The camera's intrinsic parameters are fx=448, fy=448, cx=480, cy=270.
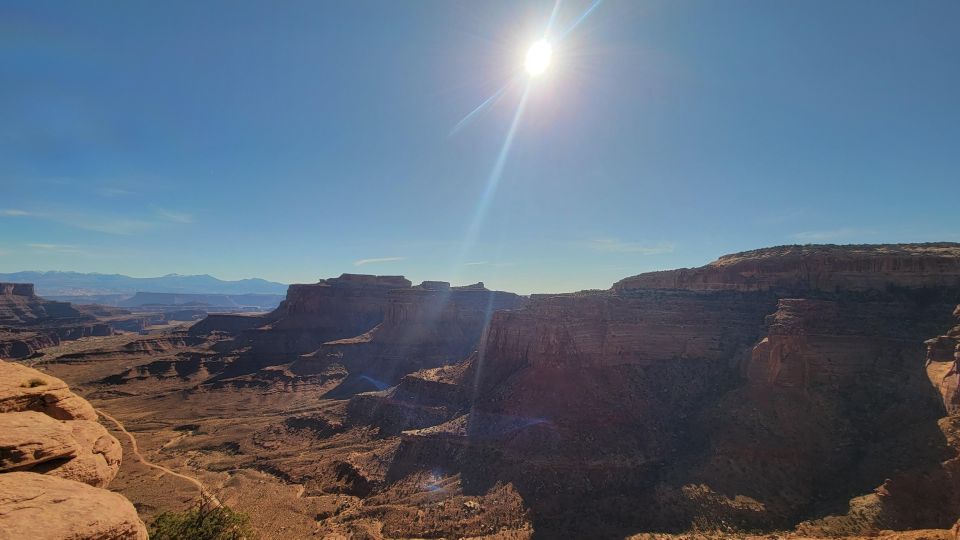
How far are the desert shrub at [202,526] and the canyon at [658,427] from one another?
29.6 ft

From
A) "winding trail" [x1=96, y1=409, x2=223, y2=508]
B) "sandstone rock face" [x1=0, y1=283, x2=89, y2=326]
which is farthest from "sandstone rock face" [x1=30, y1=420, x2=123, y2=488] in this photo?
"sandstone rock face" [x1=0, y1=283, x2=89, y2=326]

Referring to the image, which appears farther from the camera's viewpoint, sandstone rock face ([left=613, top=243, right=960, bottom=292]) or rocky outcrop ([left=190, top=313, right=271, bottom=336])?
rocky outcrop ([left=190, top=313, right=271, bottom=336])

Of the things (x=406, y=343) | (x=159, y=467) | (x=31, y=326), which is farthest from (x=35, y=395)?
(x=31, y=326)

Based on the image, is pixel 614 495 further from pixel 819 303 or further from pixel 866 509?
pixel 819 303

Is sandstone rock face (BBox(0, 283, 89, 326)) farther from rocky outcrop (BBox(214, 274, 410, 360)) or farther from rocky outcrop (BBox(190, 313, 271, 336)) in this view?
rocky outcrop (BBox(214, 274, 410, 360))

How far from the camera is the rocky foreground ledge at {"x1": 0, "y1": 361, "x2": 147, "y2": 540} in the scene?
36.9ft

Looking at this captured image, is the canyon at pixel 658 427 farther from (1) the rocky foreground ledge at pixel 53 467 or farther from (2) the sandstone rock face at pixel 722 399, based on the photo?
(1) the rocky foreground ledge at pixel 53 467

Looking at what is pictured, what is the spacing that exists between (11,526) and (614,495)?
35970mm

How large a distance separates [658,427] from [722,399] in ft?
21.8

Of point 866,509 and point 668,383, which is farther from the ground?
point 668,383

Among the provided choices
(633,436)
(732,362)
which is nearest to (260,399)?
(633,436)

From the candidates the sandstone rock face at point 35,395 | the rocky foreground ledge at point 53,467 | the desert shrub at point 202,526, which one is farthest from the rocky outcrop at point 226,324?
the rocky foreground ledge at point 53,467

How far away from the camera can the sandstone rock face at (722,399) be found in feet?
110

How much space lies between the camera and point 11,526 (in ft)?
34.0
